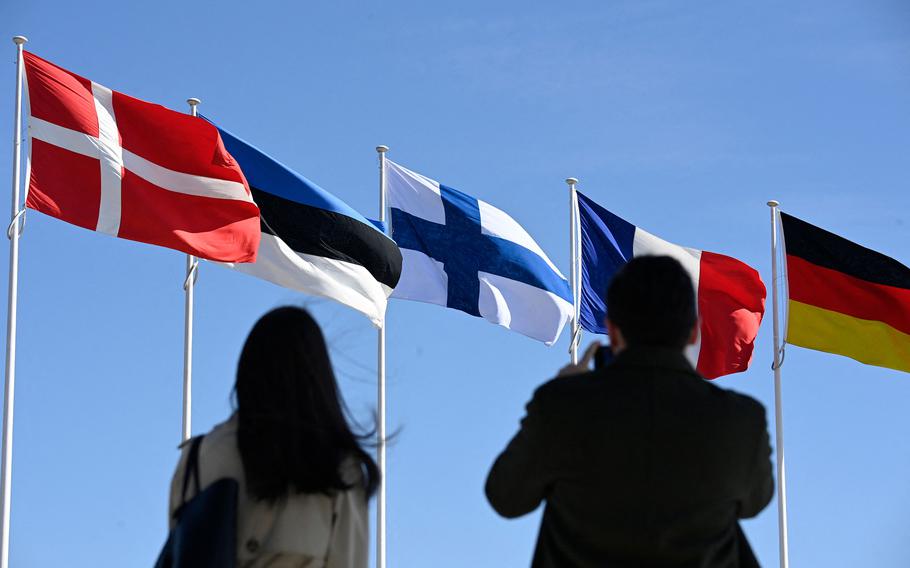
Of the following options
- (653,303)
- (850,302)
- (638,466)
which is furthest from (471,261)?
(638,466)

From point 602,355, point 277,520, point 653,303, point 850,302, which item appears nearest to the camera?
point 653,303

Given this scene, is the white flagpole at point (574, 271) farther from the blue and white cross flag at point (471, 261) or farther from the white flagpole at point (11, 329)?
the white flagpole at point (11, 329)

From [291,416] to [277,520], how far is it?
12.8 inches

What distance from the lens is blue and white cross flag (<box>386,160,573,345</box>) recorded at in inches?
726

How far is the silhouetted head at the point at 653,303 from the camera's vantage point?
418 centimetres

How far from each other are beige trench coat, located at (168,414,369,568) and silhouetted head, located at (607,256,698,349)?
1.03 metres

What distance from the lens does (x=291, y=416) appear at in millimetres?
4488

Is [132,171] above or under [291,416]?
above

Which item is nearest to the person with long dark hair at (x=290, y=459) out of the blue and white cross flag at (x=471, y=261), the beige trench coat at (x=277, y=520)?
the beige trench coat at (x=277, y=520)

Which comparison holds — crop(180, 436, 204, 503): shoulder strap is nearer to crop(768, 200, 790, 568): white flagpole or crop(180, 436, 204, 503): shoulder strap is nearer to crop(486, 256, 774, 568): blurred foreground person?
crop(486, 256, 774, 568): blurred foreground person

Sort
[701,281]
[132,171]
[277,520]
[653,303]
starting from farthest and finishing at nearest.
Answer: [701,281], [132,171], [277,520], [653,303]

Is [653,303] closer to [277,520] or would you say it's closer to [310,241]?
[277,520]

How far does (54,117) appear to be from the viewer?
46.6 feet

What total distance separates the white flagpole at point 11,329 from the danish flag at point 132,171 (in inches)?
18.8
